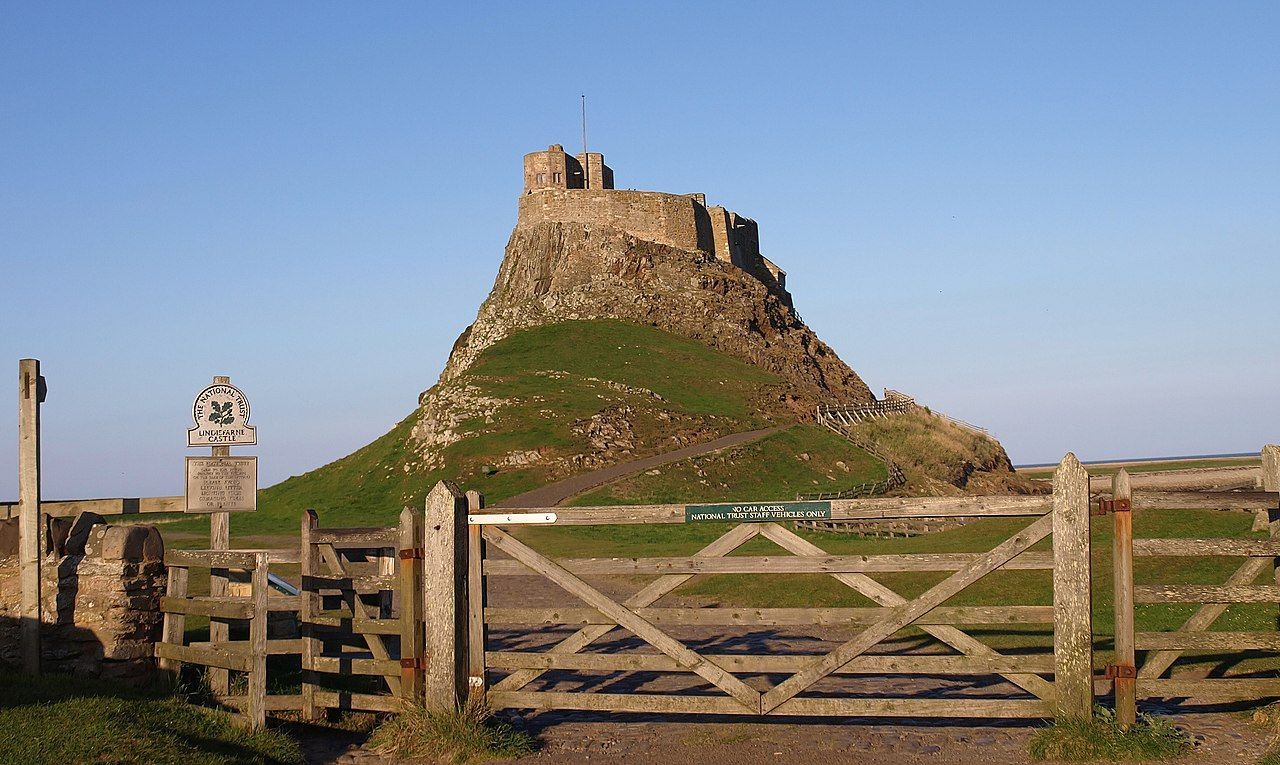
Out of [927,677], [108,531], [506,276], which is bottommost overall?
[927,677]

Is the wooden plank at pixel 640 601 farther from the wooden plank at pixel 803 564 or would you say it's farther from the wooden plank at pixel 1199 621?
the wooden plank at pixel 1199 621

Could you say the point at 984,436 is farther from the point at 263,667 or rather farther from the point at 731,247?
the point at 263,667

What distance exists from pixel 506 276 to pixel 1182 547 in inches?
3705

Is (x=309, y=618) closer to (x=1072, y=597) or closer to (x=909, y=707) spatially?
(x=909, y=707)

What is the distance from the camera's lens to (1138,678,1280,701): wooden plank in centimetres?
1023

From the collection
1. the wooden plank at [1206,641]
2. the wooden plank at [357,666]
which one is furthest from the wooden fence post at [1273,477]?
the wooden plank at [357,666]

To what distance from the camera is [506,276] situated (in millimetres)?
102438

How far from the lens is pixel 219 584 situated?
13.0m

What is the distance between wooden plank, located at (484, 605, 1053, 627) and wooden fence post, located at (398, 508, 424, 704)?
2.83 feet

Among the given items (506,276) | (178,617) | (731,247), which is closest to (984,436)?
(731,247)

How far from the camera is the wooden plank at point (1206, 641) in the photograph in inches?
407

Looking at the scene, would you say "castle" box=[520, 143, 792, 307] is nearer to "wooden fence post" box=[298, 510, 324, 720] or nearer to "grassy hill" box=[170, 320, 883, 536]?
"grassy hill" box=[170, 320, 883, 536]

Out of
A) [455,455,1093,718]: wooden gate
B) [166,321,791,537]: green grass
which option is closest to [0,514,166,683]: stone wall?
[455,455,1093,718]: wooden gate

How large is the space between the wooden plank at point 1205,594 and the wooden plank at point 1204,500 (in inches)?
29.5
